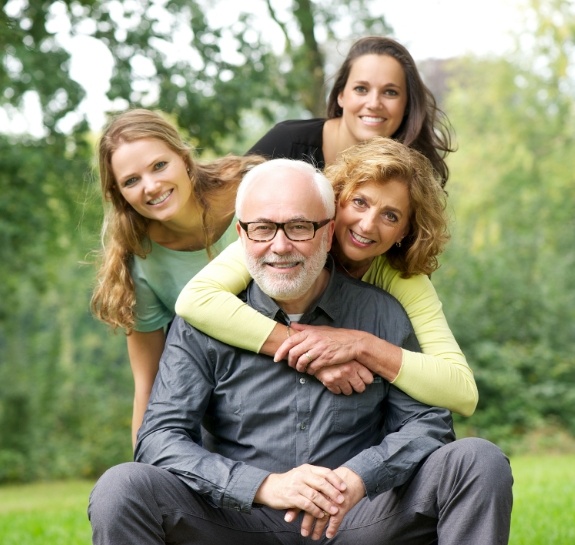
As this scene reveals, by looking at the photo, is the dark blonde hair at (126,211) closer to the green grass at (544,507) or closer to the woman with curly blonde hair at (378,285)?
the woman with curly blonde hair at (378,285)

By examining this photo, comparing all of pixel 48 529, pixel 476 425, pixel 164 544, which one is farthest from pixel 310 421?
pixel 476 425

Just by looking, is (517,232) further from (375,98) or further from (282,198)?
(282,198)

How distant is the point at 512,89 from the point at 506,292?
714 centimetres

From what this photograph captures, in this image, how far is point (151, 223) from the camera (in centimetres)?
397

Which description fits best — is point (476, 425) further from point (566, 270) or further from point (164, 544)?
point (164, 544)

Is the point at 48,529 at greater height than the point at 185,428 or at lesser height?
lesser

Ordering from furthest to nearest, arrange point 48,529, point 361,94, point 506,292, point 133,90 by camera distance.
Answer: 1. point 506,292
2. point 133,90
3. point 48,529
4. point 361,94

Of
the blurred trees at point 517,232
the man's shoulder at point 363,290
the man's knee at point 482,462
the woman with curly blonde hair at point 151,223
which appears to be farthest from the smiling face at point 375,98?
the blurred trees at point 517,232

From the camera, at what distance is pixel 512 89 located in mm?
19766

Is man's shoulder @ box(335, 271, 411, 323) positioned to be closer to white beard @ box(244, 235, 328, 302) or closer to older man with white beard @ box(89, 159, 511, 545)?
older man with white beard @ box(89, 159, 511, 545)

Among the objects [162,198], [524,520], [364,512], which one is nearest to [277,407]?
[364,512]

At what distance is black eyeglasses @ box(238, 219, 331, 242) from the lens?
311 centimetres

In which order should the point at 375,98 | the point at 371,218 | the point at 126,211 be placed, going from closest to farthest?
the point at 371,218 → the point at 126,211 → the point at 375,98

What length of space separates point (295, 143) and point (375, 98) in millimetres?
440
